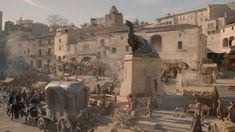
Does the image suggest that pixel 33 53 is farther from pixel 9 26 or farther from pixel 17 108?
pixel 17 108

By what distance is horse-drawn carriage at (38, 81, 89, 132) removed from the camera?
1589 centimetres

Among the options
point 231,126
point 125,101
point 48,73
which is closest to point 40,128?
point 125,101

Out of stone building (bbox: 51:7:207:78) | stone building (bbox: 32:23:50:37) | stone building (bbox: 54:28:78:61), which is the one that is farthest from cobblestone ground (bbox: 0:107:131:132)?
stone building (bbox: 32:23:50:37)

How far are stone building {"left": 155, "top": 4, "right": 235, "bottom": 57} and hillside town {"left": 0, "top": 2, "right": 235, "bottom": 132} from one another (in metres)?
0.20

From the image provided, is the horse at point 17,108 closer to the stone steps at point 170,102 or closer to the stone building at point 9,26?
the stone steps at point 170,102

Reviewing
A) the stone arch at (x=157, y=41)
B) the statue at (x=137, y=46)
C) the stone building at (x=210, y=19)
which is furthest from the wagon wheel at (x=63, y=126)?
the stone building at (x=210, y=19)

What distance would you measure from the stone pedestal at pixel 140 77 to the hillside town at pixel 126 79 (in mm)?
70

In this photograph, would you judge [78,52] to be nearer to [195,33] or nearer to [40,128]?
[195,33]

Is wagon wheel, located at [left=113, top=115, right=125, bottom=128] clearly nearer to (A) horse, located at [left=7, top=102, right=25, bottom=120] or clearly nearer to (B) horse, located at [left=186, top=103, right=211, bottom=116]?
(B) horse, located at [left=186, top=103, right=211, bottom=116]

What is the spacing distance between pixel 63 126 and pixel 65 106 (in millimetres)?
1333

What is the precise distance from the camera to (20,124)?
20.1 m

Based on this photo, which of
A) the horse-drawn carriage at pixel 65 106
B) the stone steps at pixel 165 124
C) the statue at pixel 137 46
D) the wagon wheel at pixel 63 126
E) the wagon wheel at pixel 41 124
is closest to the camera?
the stone steps at pixel 165 124

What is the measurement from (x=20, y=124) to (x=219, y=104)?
12.1 m

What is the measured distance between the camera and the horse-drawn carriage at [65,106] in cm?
1589
